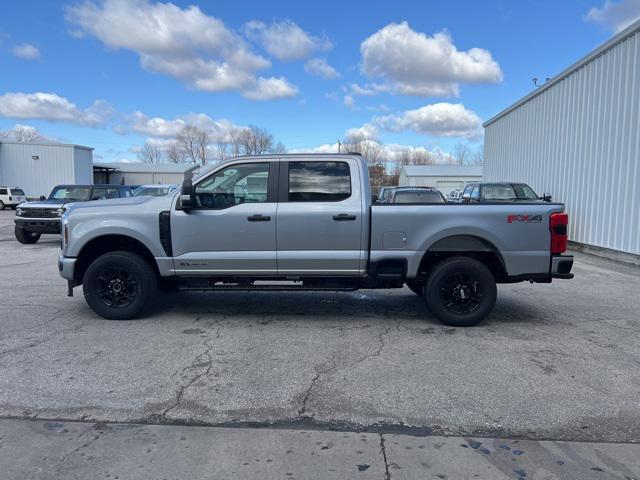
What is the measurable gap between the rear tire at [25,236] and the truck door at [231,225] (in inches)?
457

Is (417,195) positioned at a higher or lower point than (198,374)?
higher

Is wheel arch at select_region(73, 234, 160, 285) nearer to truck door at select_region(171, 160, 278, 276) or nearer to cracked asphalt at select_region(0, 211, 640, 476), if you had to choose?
truck door at select_region(171, 160, 278, 276)

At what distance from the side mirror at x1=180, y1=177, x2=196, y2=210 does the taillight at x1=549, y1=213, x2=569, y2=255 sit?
4.27 metres

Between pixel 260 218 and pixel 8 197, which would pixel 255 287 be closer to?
pixel 260 218

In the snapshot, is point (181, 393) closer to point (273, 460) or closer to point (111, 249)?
point (273, 460)

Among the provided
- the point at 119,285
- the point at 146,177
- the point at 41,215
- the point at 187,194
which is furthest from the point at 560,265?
the point at 146,177

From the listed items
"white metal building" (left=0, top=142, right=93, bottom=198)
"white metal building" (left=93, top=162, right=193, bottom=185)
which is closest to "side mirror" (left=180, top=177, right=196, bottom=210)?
"white metal building" (left=0, top=142, right=93, bottom=198)

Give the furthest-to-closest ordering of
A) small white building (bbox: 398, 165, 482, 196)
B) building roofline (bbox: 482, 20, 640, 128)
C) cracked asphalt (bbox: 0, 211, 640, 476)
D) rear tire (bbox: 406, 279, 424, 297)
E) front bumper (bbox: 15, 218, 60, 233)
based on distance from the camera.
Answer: small white building (bbox: 398, 165, 482, 196) < front bumper (bbox: 15, 218, 60, 233) < building roofline (bbox: 482, 20, 640, 128) < rear tire (bbox: 406, 279, 424, 297) < cracked asphalt (bbox: 0, 211, 640, 476)

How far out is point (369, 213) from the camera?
6012 millimetres

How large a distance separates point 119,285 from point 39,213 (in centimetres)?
1010

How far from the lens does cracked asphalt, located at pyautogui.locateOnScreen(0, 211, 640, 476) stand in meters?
3.83

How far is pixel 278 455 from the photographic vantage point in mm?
3291

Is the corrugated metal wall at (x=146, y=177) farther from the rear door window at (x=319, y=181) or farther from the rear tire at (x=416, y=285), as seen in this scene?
the rear door window at (x=319, y=181)

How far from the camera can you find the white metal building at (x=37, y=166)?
42.4m
